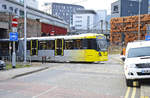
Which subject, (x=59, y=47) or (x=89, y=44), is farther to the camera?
(x=59, y=47)

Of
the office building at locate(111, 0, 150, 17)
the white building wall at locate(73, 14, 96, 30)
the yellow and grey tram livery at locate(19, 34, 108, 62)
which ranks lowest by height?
the yellow and grey tram livery at locate(19, 34, 108, 62)

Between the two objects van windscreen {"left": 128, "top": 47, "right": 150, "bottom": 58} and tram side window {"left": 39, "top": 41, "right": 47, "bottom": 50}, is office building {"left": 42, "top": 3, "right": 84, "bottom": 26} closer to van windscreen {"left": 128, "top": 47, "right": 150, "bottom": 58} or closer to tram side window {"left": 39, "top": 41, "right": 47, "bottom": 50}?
tram side window {"left": 39, "top": 41, "right": 47, "bottom": 50}

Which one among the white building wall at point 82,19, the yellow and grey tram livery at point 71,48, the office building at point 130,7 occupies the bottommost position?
the yellow and grey tram livery at point 71,48

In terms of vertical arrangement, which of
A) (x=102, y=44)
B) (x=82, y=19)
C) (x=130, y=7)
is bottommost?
(x=102, y=44)

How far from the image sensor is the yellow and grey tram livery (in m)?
20.0

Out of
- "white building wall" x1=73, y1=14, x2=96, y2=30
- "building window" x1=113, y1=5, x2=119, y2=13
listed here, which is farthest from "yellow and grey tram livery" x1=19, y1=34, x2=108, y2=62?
"white building wall" x1=73, y1=14, x2=96, y2=30

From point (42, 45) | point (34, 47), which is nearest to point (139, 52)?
point (42, 45)

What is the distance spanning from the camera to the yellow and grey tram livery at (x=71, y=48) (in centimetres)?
2002

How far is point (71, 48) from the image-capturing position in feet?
69.8

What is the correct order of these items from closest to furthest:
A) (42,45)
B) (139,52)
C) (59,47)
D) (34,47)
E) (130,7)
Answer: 1. (139,52)
2. (59,47)
3. (42,45)
4. (34,47)
5. (130,7)

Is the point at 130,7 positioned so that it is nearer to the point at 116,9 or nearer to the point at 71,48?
the point at 116,9

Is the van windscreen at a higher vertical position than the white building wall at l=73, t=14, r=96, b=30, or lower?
lower

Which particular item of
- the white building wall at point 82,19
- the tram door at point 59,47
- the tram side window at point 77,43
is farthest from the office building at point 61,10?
the tram side window at point 77,43

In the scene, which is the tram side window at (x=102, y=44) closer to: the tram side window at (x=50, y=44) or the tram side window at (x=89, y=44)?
the tram side window at (x=89, y=44)
